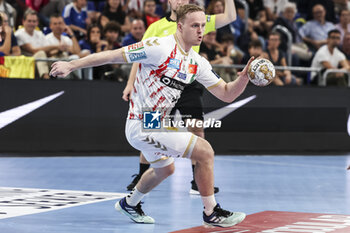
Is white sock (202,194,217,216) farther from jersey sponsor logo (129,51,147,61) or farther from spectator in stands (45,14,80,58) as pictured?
spectator in stands (45,14,80,58)

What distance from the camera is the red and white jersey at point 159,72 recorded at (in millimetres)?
6387

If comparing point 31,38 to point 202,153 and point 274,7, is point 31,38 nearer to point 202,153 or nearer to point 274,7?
point 274,7

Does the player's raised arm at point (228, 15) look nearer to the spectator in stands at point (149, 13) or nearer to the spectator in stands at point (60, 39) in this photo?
the spectator in stands at point (60, 39)

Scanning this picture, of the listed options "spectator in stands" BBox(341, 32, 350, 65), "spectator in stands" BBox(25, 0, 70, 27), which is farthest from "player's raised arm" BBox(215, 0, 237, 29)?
"spectator in stands" BBox(341, 32, 350, 65)

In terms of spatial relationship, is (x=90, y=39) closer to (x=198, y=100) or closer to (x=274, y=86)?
(x=274, y=86)

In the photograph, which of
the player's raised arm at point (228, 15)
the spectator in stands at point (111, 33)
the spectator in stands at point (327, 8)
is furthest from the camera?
the spectator in stands at point (327, 8)

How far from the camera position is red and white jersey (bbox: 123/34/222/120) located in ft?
21.0

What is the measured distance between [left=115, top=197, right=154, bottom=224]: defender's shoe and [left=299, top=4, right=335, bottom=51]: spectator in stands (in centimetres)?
1144

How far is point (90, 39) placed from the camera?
13.9 metres

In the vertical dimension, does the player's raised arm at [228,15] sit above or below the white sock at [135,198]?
above

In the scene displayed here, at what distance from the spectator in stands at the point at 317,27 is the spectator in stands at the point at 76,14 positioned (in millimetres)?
5605

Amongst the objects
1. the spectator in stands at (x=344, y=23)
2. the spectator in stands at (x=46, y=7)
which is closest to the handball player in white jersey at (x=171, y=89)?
the spectator in stands at (x=46, y=7)

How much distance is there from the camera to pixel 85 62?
616 cm

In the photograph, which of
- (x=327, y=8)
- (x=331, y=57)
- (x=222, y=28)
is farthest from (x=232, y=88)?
(x=327, y=8)
